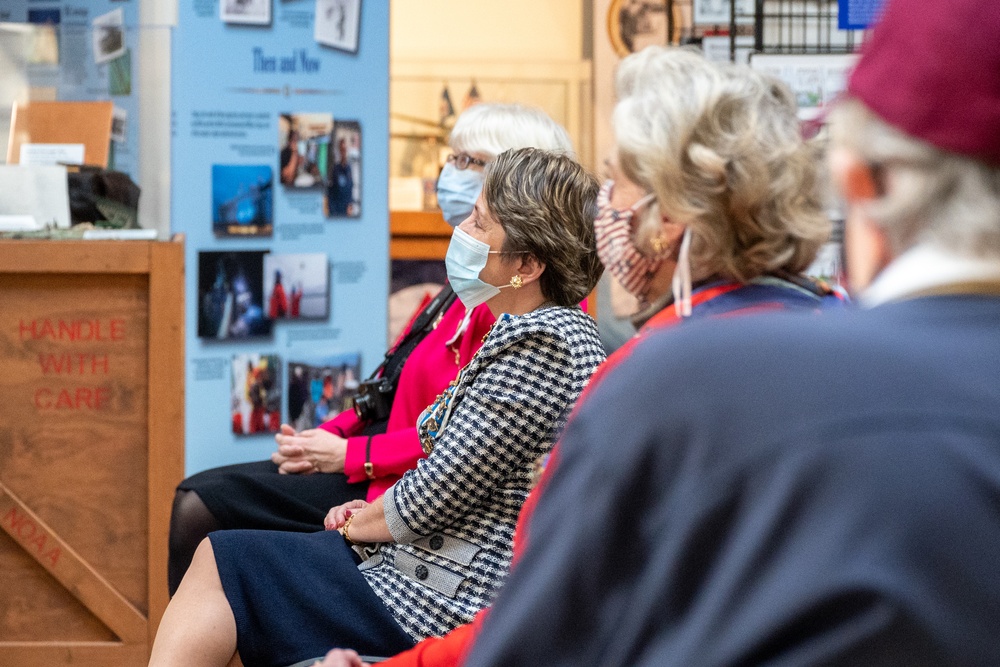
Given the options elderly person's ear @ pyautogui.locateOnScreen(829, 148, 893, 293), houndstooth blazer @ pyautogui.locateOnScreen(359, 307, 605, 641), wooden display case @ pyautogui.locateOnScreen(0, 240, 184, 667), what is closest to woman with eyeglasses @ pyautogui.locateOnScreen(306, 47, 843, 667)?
elderly person's ear @ pyautogui.locateOnScreen(829, 148, 893, 293)

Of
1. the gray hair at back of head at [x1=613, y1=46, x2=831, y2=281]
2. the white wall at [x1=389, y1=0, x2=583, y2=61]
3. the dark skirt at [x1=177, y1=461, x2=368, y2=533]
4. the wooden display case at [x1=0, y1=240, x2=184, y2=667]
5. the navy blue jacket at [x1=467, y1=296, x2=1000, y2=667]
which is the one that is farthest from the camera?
the white wall at [x1=389, y1=0, x2=583, y2=61]

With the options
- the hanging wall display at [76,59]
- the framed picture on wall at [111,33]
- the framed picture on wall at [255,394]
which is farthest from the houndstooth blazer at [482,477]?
the framed picture on wall at [111,33]

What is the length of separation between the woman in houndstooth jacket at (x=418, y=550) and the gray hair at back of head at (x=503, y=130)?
71cm

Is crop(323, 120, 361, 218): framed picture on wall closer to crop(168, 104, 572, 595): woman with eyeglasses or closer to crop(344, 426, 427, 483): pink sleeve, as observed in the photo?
crop(168, 104, 572, 595): woman with eyeglasses

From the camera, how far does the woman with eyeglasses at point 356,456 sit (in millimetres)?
2492

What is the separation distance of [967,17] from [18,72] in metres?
3.11

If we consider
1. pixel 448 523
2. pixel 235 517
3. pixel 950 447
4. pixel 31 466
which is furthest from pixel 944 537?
pixel 31 466

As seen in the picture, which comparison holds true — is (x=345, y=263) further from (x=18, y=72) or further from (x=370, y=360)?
(x=18, y=72)

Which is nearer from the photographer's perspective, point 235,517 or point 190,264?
point 235,517

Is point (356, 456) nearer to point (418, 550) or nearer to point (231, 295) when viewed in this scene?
point (418, 550)

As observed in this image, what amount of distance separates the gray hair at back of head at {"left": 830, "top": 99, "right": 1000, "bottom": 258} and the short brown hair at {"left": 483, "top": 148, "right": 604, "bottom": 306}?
4.43 feet

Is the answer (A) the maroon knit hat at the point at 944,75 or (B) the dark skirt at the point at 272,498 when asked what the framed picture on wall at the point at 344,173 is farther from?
(A) the maroon knit hat at the point at 944,75

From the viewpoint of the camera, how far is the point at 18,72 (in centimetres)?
334

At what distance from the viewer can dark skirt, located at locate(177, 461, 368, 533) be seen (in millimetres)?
2551
